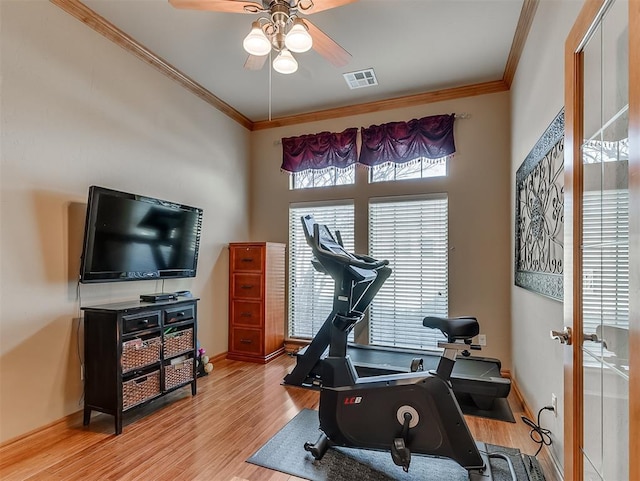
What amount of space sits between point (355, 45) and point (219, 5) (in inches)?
56.3

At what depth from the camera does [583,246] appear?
1366mm

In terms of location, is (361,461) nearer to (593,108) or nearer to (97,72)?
(593,108)

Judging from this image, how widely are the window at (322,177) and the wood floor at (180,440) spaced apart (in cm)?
249

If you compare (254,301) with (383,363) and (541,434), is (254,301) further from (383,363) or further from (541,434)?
(541,434)

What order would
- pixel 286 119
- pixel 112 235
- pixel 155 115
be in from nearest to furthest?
pixel 112 235 → pixel 155 115 → pixel 286 119

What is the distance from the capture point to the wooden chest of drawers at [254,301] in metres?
4.14

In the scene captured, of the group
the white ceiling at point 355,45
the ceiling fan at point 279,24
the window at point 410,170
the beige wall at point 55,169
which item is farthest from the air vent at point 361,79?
the beige wall at point 55,169

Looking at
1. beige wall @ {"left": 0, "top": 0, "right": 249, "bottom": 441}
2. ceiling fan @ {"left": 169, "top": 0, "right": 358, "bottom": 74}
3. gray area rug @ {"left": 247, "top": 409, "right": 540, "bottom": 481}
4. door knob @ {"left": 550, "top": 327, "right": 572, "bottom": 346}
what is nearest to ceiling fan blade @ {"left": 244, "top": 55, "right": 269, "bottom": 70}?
ceiling fan @ {"left": 169, "top": 0, "right": 358, "bottom": 74}

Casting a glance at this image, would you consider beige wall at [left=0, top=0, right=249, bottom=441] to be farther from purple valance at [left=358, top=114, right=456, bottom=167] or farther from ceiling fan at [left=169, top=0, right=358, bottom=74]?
purple valance at [left=358, top=114, right=456, bottom=167]

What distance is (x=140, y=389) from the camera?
2.61 meters

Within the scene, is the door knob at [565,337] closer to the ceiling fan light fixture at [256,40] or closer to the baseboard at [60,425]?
the ceiling fan light fixture at [256,40]

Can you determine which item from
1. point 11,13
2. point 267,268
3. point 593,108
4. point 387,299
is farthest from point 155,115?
point 593,108

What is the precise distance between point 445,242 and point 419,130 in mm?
1301

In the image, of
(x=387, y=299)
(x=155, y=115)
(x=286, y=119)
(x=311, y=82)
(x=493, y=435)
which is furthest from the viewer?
(x=286, y=119)
